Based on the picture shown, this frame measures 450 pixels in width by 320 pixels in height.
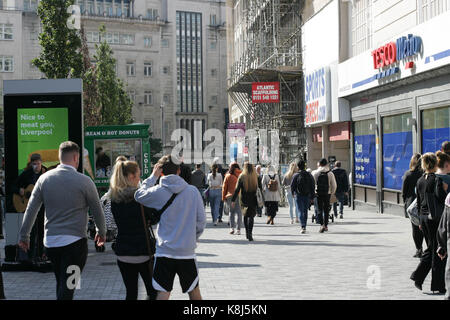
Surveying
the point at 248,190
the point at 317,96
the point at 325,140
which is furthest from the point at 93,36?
the point at 248,190

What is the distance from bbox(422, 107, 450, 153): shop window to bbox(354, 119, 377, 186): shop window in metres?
4.94

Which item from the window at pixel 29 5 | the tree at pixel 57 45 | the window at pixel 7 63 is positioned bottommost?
the tree at pixel 57 45

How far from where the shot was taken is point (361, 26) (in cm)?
2533

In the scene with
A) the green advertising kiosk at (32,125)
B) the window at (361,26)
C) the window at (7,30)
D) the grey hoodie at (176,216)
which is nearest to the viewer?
the grey hoodie at (176,216)

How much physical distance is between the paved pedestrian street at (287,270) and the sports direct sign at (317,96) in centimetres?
1221

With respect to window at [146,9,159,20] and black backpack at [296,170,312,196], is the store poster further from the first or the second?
window at [146,9,159,20]

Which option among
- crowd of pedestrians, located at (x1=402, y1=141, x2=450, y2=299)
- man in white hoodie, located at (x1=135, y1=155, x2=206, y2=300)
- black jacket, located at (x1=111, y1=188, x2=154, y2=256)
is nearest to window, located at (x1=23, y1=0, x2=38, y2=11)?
crowd of pedestrians, located at (x1=402, y1=141, x2=450, y2=299)

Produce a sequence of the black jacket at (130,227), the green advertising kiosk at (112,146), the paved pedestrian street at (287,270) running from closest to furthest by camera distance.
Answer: the black jacket at (130,227)
the paved pedestrian street at (287,270)
the green advertising kiosk at (112,146)

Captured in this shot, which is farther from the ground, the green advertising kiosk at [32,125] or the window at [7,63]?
the window at [7,63]

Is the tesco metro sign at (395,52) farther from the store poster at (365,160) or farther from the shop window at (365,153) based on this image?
the store poster at (365,160)

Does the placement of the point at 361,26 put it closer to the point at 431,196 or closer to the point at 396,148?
the point at 396,148

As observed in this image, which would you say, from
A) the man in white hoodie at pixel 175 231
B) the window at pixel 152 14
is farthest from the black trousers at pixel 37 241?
the window at pixel 152 14

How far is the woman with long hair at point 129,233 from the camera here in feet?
21.0
